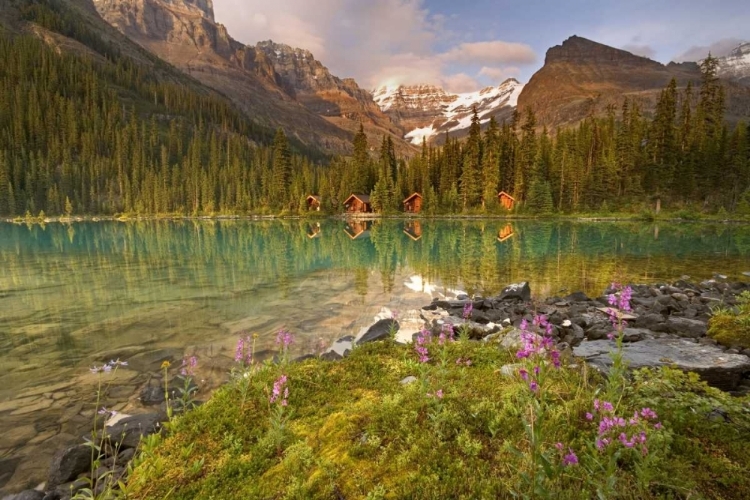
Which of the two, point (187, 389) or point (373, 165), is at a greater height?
point (373, 165)

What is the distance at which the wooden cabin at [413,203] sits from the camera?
342 feet

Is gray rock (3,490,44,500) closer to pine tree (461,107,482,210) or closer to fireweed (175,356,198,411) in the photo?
fireweed (175,356,198,411)

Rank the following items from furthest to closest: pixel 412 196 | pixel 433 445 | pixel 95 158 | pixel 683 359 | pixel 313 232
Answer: pixel 95 158, pixel 412 196, pixel 313 232, pixel 683 359, pixel 433 445

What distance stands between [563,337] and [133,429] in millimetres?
10618

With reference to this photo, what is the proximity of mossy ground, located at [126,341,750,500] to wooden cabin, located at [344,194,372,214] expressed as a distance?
330ft

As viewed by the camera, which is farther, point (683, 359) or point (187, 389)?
point (683, 359)

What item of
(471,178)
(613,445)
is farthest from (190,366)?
(471,178)

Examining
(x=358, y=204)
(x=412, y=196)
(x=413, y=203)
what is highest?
(x=412, y=196)

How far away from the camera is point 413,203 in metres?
107

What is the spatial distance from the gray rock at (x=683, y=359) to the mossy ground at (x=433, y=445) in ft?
4.06

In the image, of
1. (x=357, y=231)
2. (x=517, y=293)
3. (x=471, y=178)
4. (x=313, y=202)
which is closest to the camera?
(x=517, y=293)

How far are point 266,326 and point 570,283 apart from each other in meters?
16.2

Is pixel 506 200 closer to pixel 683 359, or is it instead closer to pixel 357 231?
pixel 357 231

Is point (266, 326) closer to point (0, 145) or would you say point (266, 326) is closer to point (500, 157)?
point (500, 157)
